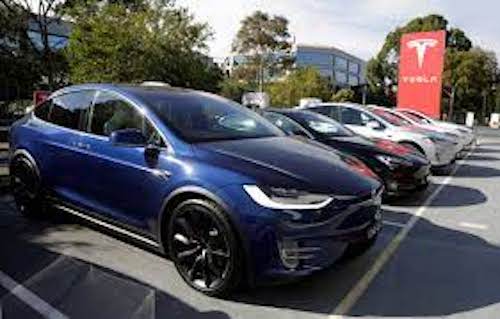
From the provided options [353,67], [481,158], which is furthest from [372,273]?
[353,67]

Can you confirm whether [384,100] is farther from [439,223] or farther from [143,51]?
[439,223]

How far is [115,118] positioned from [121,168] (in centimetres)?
61

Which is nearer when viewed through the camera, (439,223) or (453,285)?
(453,285)

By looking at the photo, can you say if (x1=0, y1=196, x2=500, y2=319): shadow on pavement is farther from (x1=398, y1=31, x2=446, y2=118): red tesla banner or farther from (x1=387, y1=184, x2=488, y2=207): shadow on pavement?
(x1=398, y1=31, x2=446, y2=118): red tesla banner

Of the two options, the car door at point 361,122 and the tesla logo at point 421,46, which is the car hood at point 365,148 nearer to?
the car door at point 361,122

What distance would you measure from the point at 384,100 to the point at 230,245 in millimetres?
65022

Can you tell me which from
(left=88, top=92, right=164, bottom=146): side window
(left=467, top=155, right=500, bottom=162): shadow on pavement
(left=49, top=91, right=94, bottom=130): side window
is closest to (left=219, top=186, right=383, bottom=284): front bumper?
(left=88, top=92, right=164, bottom=146): side window

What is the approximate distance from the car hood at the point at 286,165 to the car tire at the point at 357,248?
0.39 metres

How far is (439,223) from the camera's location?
7508 mm

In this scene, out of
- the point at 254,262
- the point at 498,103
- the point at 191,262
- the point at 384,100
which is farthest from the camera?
the point at 498,103

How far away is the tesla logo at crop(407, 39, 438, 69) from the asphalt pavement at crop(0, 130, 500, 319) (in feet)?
73.3

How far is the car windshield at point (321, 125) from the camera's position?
30.7ft

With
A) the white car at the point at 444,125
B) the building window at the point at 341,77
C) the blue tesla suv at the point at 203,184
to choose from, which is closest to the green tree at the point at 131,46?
the white car at the point at 444,125

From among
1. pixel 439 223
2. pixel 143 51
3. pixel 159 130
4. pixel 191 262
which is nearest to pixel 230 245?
pixel 191 262
